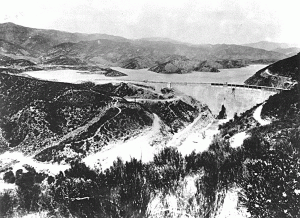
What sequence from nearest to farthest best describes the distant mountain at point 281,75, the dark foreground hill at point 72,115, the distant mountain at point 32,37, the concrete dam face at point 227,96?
the dark foreground hill at point 72,115, the concrete dam face at point 227,96, the distant mountain at point 281,75, the distant mountain at point 32,37

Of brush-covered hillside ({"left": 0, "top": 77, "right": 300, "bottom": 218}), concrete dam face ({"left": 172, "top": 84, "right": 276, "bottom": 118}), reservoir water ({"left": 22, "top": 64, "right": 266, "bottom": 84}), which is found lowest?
brush-covered hillside ({"left": 0, "top": 77, "right": 300, "bottom": 218})

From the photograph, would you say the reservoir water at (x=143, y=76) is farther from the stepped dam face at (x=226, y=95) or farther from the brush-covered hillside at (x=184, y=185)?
the brush-covered hillside at (x=184, y=185)

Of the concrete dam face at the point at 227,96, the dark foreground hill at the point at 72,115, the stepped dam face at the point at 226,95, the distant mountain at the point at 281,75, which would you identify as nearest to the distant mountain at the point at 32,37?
the stepped dam face at the point at 226,95

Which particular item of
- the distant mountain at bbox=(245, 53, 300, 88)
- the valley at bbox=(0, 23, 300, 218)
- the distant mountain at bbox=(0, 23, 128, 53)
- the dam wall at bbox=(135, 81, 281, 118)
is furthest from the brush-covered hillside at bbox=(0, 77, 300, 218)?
the distant mountain at bbox=(0, 23, 128, 53)

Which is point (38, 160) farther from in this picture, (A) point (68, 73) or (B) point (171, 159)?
(A) point (68, 73)

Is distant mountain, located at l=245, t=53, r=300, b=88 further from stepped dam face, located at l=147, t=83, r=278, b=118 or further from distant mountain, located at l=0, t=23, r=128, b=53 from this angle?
distant mountain, located at l=0, t=23, r=128, b=53

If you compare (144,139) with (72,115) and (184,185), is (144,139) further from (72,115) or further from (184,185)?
(184,185)
